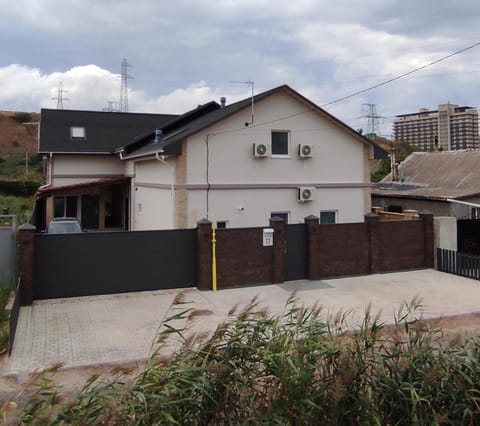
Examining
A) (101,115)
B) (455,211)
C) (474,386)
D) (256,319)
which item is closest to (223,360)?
(256,319)

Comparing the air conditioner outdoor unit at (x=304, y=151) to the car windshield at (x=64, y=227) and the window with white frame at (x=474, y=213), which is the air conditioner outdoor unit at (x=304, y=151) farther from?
the car windshield at (x=64, y=227)

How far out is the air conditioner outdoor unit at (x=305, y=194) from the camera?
17.9 metres

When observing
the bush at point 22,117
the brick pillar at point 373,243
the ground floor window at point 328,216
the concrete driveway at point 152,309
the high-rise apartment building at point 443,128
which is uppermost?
the bush at point 22,117

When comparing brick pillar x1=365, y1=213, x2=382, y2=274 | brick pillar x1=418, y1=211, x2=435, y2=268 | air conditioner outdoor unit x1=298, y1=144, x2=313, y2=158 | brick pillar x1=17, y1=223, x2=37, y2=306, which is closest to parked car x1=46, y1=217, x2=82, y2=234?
brick pillar x1=17, y1=223, x2=37, y2=306

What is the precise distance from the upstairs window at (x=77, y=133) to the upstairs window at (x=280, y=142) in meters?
15.1

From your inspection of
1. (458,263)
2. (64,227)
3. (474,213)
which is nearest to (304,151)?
(458,263)

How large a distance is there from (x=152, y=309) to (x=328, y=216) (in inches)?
386

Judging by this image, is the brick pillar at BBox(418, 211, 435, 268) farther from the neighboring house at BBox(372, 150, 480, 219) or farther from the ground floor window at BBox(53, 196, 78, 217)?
the ground floor window at BBox(53, 196, 78, 217)

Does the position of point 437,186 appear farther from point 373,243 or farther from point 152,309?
point 152,309

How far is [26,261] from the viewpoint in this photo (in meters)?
11.3

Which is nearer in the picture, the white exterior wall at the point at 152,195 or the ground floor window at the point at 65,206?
the white exterior wall at the point at 152,195

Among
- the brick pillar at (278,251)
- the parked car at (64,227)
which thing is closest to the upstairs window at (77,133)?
the parked car at (64,227)

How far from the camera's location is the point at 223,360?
13.7ft

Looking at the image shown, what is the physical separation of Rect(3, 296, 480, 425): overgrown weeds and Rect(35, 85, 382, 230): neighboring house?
1223 cm
